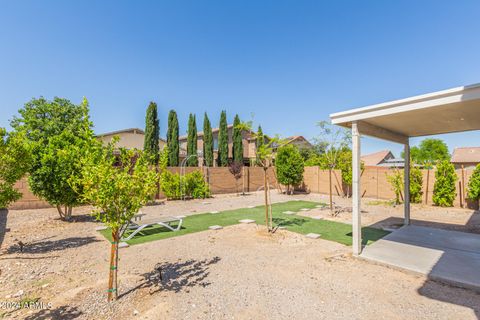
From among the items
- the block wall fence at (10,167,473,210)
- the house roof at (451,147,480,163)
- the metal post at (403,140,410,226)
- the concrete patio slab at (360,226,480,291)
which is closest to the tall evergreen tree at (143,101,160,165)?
the block wall fence at (10,167,473,210)

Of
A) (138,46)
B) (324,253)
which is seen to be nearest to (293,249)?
(324,253)

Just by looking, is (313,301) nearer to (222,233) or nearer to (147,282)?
(147,282)

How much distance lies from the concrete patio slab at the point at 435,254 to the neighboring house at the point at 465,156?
3135cm

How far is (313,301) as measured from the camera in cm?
329

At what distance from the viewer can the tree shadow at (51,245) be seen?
18.6ft

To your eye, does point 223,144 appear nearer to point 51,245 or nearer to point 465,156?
point 51,245

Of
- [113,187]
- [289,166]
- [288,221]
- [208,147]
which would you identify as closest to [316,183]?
[289,166]

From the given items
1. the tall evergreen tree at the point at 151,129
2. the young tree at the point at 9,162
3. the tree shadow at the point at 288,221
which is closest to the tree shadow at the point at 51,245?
the young tree at the point at 9,162

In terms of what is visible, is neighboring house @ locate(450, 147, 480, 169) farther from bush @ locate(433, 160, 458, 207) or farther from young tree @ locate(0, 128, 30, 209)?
young tree @ locate(0, 128, 30, 209)

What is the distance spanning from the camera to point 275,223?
830 cm

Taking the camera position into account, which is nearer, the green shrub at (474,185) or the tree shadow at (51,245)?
the tree shadow at (51,245)

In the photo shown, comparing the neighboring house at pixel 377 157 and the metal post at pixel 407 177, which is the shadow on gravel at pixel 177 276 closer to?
the metal post at pixel 407 177

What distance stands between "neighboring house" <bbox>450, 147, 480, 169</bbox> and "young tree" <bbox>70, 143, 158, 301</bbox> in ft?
125

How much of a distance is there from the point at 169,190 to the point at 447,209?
45.3 ft
